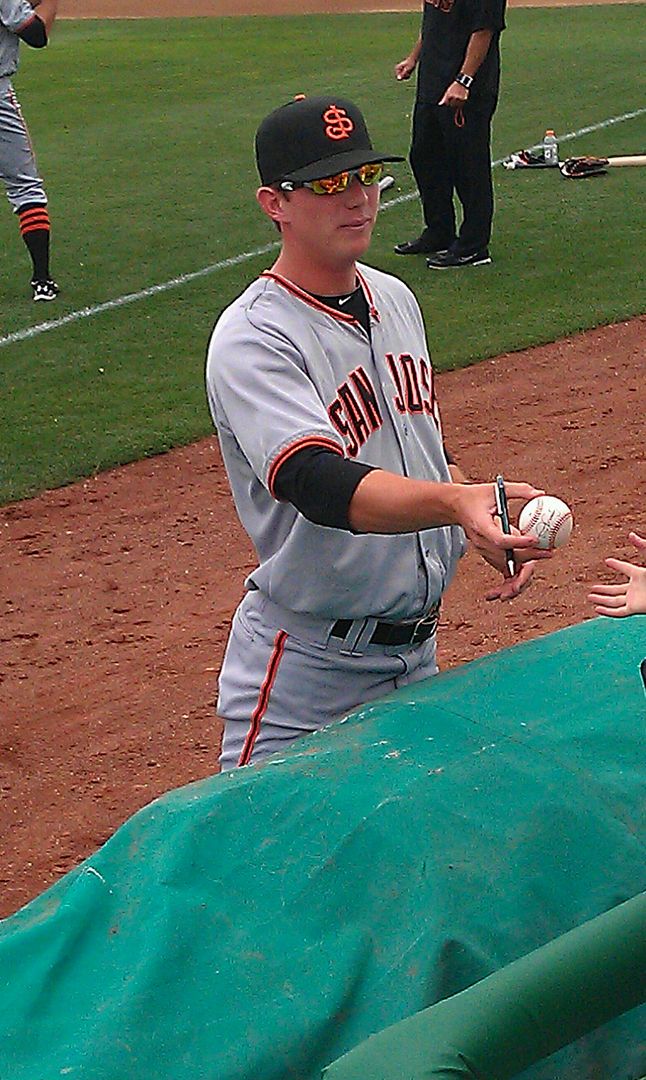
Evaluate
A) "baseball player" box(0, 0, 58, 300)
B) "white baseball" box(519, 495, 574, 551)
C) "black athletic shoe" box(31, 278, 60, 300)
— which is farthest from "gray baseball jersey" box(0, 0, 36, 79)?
"white baseball" box(519, 495, 574, 551)

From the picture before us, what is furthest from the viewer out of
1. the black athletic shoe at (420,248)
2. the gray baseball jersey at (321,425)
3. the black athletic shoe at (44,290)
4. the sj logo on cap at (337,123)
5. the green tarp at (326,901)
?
the black athletic shoe at (420,248)

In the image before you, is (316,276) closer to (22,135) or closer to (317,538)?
(317,538)

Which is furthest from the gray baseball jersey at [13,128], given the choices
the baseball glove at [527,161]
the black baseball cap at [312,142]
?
the black baseball cap at [312,142]

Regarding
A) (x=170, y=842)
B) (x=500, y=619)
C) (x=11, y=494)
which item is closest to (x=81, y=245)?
(x=11, y=494)

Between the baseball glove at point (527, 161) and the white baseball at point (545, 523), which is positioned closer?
the white baseball at point (545, 523)

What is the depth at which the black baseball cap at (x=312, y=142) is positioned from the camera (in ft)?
10.1

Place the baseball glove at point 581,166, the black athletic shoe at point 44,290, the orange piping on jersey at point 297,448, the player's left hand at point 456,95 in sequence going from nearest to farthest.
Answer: the orange piping on jersey at point 297,448 < the player's left hand at point 456,95 < the black athletic shoe at point 44,290 < the baseball glove at point 581,166

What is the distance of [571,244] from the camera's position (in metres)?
10.2

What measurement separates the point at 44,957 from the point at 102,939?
0.29ft

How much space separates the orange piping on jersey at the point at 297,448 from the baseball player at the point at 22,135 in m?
6.44

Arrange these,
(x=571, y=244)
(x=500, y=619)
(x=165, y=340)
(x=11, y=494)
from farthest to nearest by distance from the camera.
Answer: (x=571, y=244), (x=165, y=340), (x=11, y=494), (x=500, y=619)

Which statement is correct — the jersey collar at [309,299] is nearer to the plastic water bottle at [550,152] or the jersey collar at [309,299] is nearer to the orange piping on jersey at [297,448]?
the orange piping on jersey at [297,448]

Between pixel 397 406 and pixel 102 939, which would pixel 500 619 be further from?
pixel 102 939

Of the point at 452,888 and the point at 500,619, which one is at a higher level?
the point at 452,888
